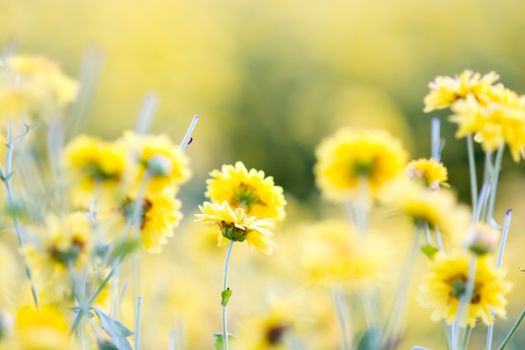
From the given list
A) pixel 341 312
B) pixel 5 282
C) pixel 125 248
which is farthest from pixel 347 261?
pixel 5 282

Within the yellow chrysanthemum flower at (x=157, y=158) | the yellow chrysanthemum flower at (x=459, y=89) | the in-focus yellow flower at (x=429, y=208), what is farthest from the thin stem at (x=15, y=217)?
the yellow chrysanthemum flower at (x=459, y=89)

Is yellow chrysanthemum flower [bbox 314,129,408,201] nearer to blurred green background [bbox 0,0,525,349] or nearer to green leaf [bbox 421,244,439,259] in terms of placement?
green leaf [bbox 421,244,439,259]

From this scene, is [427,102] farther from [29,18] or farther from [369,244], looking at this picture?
[29,18]

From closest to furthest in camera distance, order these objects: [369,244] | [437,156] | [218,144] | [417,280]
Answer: [369,244] < [437,156] < [417,280] < [218,144]

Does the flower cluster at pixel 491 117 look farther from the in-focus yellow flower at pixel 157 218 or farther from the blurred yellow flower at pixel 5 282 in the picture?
the blurred yellow flower at pixel 5 282

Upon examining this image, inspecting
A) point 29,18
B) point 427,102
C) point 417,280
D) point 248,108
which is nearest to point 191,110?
point 248,108

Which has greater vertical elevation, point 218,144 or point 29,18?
point 29,18
